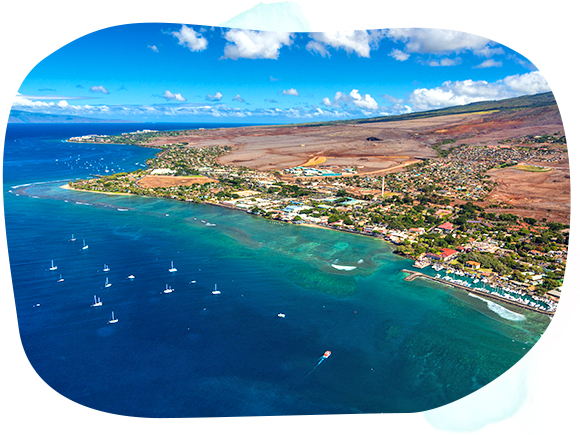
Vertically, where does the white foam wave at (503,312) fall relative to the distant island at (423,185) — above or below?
below

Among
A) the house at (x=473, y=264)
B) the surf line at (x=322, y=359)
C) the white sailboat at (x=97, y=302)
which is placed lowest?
the surf line at (x=322, y=359)

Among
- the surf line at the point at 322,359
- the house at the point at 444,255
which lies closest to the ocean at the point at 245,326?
the surf line at the point at 322,359

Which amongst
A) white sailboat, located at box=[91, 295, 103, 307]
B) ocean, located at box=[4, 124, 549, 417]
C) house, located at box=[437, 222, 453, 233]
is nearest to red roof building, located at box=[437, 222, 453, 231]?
house, located at box=[437, 222, 453, 233]

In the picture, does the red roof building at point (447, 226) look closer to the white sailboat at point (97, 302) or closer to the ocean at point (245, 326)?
the ocean at point (245, 326)

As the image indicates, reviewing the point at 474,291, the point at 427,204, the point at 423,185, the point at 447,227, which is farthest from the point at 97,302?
the point at 423,185

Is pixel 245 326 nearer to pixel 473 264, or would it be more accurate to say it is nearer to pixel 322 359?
pixel 322 359

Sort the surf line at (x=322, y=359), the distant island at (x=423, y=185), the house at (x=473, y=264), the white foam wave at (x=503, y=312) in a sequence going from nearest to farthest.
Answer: the surf line at (x=322, y=359) < the white foam wave at (x=503, y=312) < the distant island at (x=423, y=185) < the house at (x=473, y=264)

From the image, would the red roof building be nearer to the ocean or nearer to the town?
the town

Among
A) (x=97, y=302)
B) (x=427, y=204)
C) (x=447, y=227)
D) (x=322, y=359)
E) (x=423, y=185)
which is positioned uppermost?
(x=423, y=185)
